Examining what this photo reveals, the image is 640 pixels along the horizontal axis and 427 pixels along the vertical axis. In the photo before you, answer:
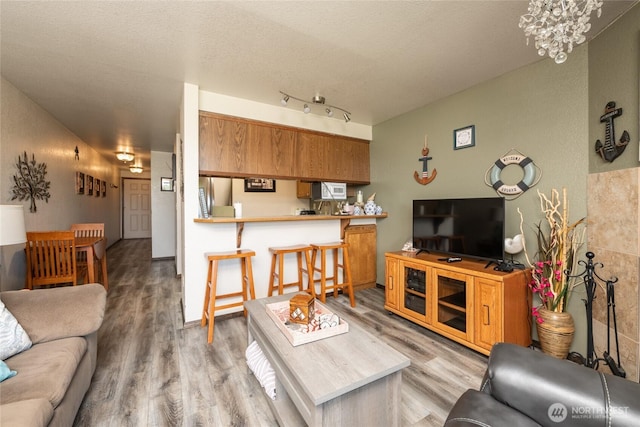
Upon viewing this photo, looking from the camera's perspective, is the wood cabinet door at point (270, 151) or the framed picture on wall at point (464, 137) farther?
the wood cabinet door at point (270, 151)

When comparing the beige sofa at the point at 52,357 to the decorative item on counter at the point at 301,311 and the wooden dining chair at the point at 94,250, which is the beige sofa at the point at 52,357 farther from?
the wooden dining chair at the point at 94,250

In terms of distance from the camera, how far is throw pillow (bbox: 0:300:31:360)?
1.32 m

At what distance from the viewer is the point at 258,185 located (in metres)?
5.05

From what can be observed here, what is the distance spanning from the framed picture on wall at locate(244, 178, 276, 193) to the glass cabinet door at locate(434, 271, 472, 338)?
3.52 meters

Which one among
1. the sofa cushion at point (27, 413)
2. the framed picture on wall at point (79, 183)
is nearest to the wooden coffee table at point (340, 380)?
the sofa cushion at point (27, 413)

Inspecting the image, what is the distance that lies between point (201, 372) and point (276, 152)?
239cm

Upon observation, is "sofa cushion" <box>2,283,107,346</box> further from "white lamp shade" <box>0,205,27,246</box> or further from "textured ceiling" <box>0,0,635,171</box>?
"textured ceiling" <box>0,0,635,171</box>

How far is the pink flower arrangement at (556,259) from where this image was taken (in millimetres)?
2006

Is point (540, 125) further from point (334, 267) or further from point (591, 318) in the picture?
point (334, 267)

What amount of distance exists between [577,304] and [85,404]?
3.49 m

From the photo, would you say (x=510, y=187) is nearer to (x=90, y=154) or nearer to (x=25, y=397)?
(x=25, y=397)

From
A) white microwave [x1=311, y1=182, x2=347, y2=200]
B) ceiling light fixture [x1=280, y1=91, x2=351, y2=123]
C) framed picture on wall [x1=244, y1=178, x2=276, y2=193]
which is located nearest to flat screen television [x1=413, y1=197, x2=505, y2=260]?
white microwave [x1=311, y1=182, x2=347, y2=200]

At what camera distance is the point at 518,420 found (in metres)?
0.88

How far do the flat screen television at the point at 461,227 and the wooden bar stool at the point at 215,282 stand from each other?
1.85 meters
